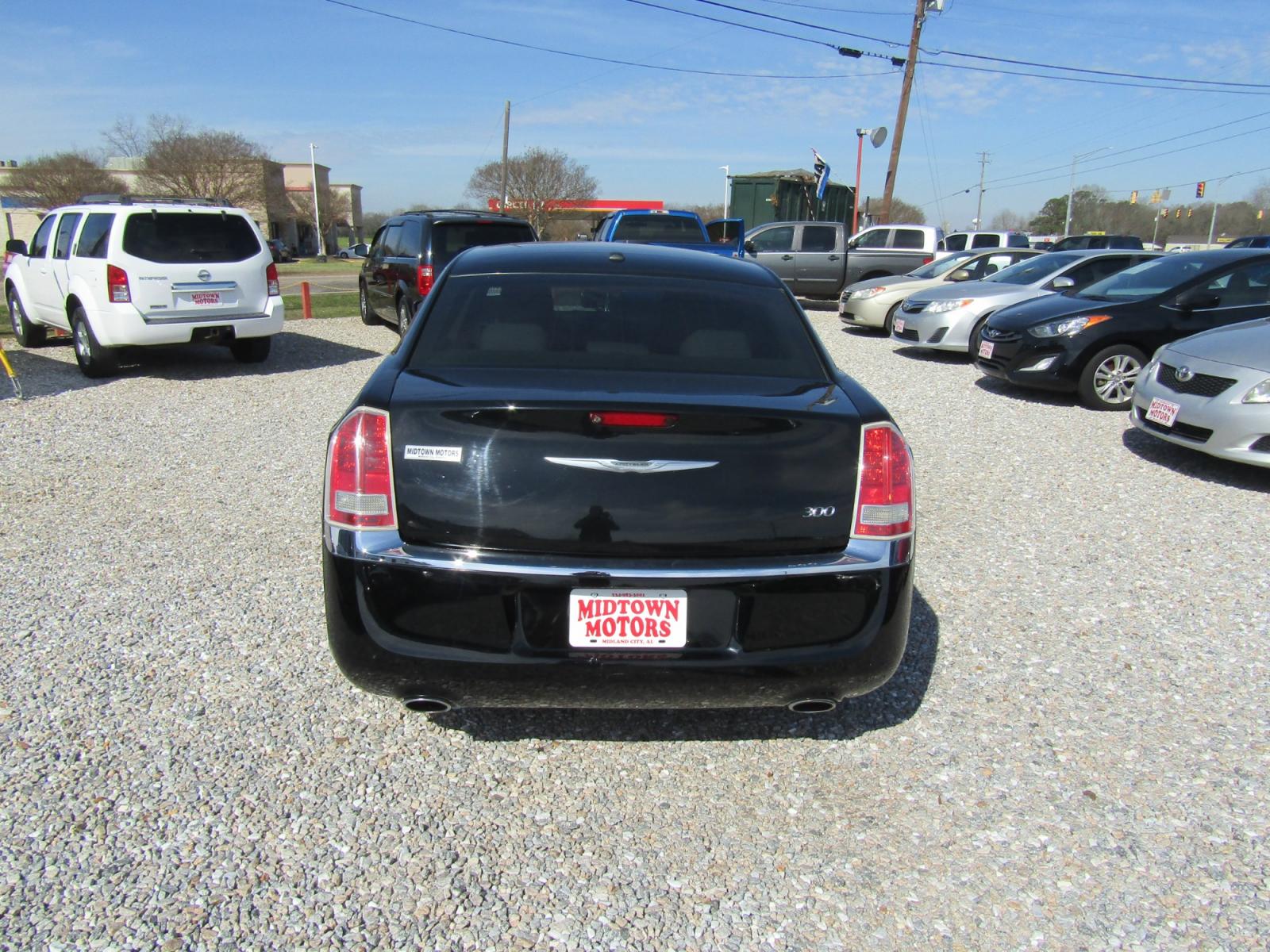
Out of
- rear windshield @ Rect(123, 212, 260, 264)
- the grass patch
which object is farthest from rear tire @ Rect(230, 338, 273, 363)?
Result: the grass patch

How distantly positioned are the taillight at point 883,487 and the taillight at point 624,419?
0.60 metres

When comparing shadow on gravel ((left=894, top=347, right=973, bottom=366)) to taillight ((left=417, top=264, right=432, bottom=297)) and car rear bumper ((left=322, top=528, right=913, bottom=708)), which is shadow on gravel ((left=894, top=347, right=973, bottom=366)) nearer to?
taillight ((left=417, top=264, right=432, bottom=297))

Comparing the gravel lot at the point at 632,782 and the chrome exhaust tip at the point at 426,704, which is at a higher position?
the chrome exhaust tip at the point at 426,704

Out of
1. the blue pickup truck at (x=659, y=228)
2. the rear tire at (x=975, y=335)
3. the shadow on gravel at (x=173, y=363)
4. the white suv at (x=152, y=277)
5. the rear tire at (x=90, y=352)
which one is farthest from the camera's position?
the blue pickup truck at (x=659, y=228)

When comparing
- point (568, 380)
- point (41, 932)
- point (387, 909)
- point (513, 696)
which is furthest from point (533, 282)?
point (41, 932)

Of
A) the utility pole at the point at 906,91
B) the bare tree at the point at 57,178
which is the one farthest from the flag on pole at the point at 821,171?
the bare tree at the point at 57,178

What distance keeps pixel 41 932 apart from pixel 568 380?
1922 mm

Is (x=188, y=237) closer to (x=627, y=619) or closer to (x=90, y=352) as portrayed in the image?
(x=90, y=352)

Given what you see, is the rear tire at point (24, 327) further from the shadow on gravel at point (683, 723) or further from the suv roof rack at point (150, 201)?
the shadow on gravel at point (683, 723)

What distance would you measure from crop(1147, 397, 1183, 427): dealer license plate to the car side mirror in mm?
2611

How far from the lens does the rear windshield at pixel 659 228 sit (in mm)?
15938

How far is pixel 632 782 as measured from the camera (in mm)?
2830

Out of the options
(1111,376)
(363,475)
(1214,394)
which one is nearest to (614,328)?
(363,475)

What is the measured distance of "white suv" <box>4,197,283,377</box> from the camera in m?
9.07
